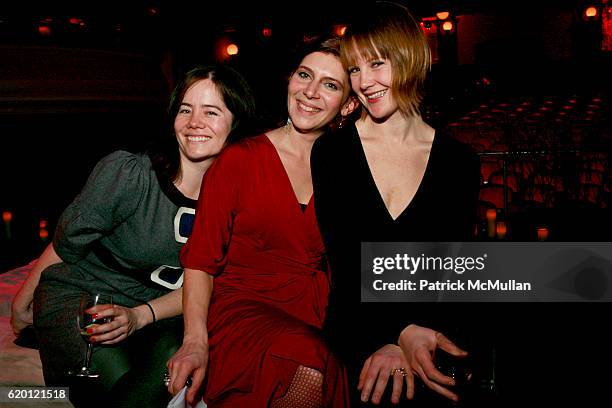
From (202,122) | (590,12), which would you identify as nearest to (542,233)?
(202,122)

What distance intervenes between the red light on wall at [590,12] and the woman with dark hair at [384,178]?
1206cm

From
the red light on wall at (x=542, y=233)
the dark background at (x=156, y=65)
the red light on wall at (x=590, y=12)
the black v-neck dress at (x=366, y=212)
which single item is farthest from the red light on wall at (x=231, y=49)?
the black v-neck dress at (x=366, y=212)

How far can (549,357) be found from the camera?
158 centimetres

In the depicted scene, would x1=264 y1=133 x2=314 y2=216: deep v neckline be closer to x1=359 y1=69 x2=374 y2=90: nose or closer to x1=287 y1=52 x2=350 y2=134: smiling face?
x1=287 y1=52 x2=350 y2=134: smiling face

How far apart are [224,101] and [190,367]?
34.9 inches

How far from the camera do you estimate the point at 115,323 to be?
5.55 feet

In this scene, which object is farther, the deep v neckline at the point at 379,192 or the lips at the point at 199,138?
the lips at the point at 199,138

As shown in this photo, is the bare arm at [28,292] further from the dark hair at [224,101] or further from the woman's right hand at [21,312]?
the dark hair at [224,101]

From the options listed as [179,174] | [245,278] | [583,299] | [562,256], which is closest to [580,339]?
[583,299]

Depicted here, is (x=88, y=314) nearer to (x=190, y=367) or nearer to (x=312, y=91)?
(x=190, y=367)

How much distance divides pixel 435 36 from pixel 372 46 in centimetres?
1216

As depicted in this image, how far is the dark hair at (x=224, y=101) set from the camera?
1.88 m

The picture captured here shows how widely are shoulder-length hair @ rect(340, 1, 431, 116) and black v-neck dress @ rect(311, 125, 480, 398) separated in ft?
0.74

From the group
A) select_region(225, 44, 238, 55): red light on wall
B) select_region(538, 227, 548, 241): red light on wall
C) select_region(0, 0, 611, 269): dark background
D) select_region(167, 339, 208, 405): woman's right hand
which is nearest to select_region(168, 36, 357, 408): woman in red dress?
select_region(167, 339, 208, 405): woman's right hand
